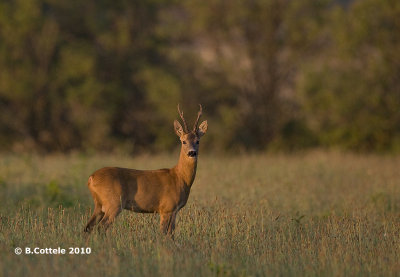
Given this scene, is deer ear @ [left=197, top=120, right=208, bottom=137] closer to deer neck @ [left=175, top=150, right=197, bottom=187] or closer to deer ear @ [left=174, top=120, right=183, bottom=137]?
deer ear @ [left=174, top=120, right=183, bottom=137]

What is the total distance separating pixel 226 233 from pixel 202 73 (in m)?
21.1

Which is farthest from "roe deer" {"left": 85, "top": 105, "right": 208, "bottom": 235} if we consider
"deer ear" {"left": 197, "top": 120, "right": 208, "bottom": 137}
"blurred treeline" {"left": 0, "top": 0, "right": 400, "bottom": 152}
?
"blurred treeline" {"left": 0, "top": 0, "right": 400, "bottom": 152}

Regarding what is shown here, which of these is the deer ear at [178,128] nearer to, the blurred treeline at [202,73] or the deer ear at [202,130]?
the deer ear at [202,130]

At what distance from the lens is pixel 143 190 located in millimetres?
9250

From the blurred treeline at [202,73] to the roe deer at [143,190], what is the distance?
1846 cm

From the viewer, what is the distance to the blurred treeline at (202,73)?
2752 centimetres

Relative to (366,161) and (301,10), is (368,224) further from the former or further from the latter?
(301,10)

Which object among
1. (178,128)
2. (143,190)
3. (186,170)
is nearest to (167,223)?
(143,190)

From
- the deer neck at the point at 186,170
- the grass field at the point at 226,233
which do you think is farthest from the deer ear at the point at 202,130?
the grass field at the point at 226,233

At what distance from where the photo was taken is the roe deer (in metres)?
9.02

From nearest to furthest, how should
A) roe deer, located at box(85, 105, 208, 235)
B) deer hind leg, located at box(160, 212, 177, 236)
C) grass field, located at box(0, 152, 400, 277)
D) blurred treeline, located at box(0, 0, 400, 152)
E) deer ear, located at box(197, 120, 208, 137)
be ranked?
grass field, located at box(0, 152, 400, 277)
roe deer, located at box(85, 105, 208, 235)
deer hind leg, located at box(160, 212, 177, 236)
deer ear, located at box(197, 120, 208, 137)
blurred treeline, located at box(0, 0, 400, 152)

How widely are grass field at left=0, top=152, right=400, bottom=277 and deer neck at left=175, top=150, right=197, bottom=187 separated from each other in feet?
1.82

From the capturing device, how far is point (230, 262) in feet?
26.8

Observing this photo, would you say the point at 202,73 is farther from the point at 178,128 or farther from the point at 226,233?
the point at 226,233
